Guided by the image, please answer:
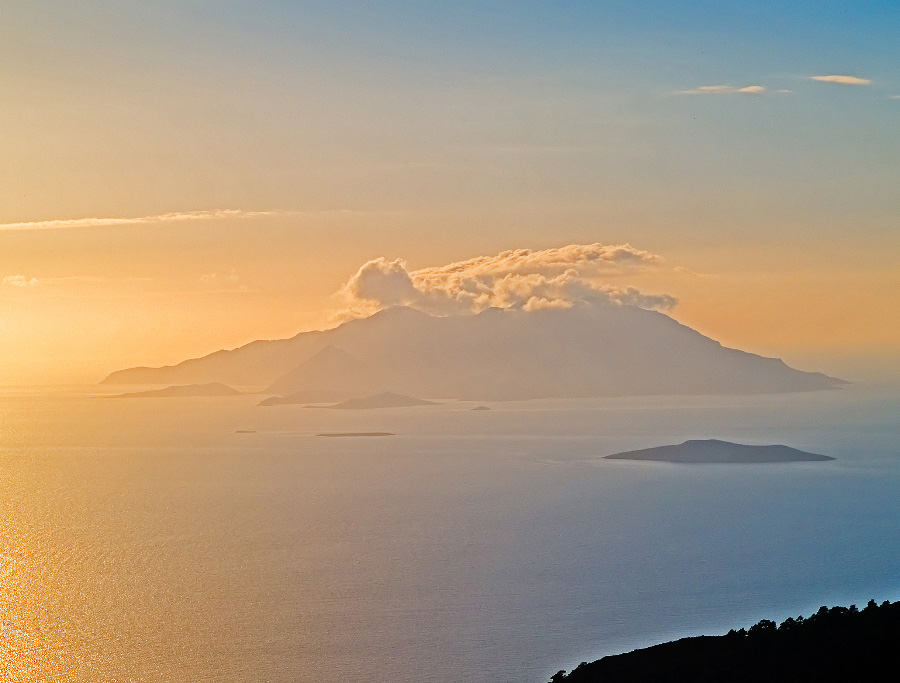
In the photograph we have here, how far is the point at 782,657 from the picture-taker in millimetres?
31172

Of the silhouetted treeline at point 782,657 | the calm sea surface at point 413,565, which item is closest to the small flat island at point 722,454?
the calm sea surface at point 413,565

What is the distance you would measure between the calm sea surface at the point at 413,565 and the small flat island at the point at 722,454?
240 inches

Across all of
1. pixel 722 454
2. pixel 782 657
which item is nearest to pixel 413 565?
pixel 782 657

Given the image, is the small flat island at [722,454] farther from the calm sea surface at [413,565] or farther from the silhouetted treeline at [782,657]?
the silhouetted treeline at [782,657]

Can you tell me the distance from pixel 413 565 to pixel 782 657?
105 ft

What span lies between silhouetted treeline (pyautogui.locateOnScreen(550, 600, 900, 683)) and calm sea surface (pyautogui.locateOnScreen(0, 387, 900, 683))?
18.7ft

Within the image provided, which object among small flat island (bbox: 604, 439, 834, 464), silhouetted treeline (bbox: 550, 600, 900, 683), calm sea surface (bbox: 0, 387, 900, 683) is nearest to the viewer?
silhouetted treeline (bbox: 550, 600, 900, 683)

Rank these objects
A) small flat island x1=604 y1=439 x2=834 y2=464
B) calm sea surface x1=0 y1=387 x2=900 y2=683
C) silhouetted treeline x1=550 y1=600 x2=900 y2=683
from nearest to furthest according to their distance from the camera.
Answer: silhouetted treeline x1=550 y1=600 x2=900 y2=683, calm sea surface x1=0 y1=387 x2=900 y2=683, small flat island x1=604 y1=439 x2=834 y2=464

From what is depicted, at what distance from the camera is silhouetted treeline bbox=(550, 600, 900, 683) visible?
97.6ft

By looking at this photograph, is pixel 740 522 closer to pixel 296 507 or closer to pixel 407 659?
pixel 296 507

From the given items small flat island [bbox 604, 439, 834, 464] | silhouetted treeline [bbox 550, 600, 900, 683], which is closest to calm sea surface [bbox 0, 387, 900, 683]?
silhouetted treeline [bbox 550, 600, 900, 683]

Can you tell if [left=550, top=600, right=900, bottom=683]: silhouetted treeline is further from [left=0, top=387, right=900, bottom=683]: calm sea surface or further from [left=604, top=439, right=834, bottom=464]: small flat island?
[left=604, top=439, right=834, bottom=464]: small flat island

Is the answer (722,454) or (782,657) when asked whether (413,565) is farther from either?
(722,454)

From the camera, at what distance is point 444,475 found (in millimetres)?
119750
